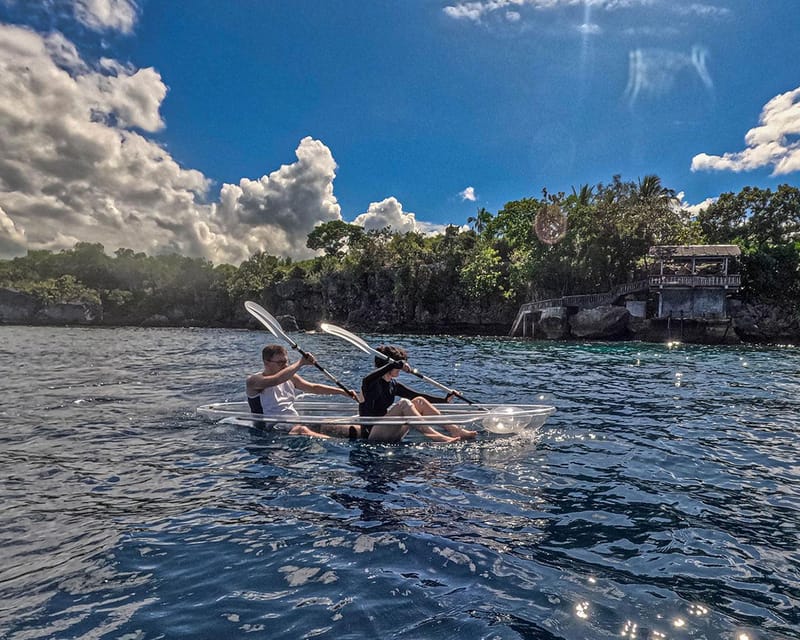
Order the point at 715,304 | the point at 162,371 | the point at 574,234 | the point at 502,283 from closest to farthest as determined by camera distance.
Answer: the point at 162,371, the point at 715,304, the point at 574,234, the point at 502,283

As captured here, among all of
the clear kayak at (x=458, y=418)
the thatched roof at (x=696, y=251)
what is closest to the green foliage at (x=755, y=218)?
the thatched roof at (x=696, y=251)

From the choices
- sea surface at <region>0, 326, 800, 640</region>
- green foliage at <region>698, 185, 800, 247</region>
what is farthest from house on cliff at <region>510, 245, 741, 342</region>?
sea surface at <region>0, 326, 800, 640</region>

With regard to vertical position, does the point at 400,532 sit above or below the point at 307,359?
below

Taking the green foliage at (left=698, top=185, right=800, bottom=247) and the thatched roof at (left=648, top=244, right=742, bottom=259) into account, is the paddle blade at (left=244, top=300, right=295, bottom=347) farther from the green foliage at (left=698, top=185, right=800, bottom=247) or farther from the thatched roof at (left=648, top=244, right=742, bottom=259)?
the green foliage at (left=698, top=185, right=800, bottom=247)

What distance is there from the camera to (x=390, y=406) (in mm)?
8305

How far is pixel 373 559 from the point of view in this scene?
13.0 ft

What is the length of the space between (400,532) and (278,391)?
5033 millimetres

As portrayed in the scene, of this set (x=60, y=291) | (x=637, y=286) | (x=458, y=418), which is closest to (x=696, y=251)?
(x=637, y=286)

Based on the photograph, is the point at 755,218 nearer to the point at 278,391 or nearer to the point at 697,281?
the point at 697,281

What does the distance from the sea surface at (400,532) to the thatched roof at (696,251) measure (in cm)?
3727

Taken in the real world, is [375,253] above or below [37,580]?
above

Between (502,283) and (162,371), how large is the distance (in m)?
45.4

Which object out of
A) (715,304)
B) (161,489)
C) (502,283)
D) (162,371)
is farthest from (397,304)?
(161,489)

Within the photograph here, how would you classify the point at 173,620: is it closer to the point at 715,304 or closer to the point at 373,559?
the point at 373,559
